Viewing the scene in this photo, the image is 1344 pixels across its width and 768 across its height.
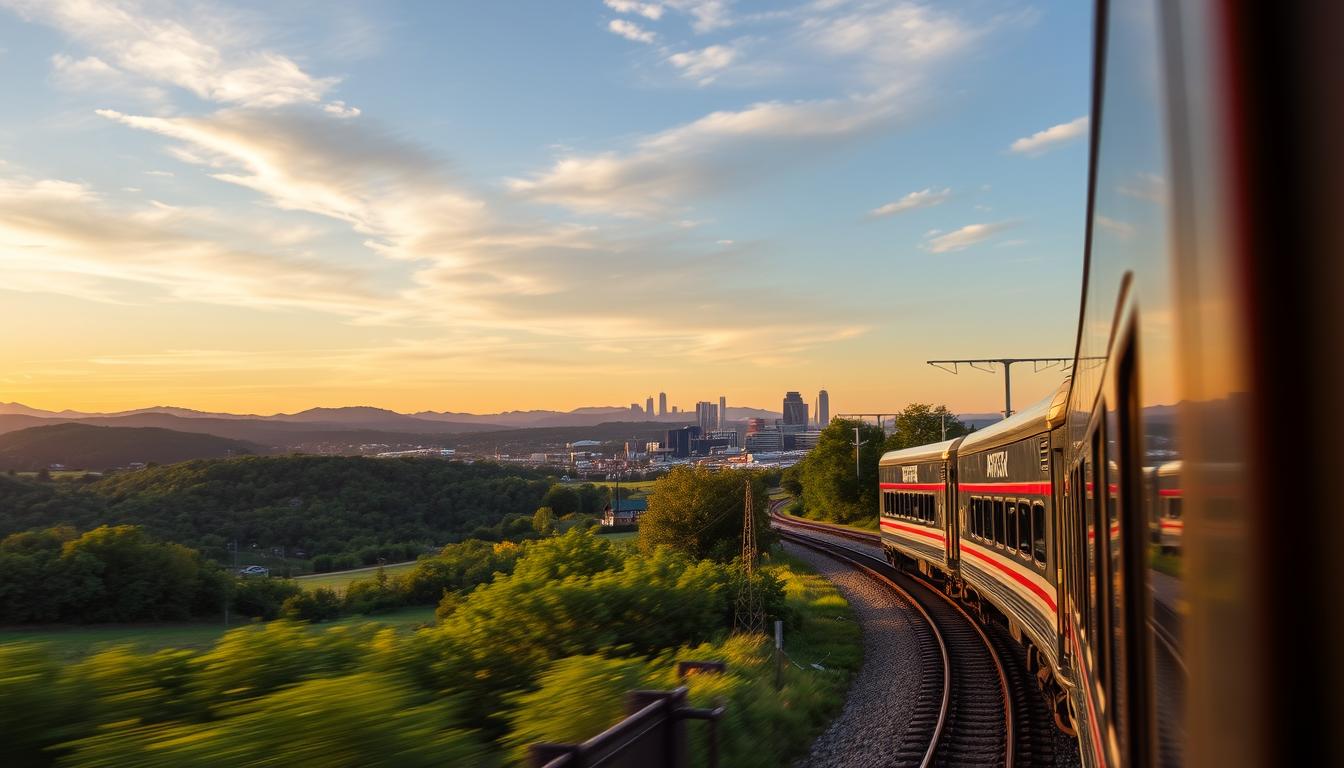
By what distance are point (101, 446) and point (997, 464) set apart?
3720 inches

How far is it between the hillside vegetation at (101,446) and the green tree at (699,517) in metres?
38.8

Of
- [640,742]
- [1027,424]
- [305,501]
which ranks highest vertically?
[1027,424]

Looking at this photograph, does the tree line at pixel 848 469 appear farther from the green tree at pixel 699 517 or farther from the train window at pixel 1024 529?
the train window at pixel 1024 529

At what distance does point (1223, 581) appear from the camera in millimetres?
1197

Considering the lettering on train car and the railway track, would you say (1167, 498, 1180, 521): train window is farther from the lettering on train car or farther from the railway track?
the lettering on train car

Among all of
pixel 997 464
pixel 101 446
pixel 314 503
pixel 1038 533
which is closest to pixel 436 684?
pixel 1038 533

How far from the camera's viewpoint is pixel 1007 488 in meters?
13.2

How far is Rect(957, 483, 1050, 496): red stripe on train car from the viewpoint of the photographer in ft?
34.8

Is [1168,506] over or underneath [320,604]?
over

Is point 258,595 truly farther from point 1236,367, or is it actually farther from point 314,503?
point 314,503

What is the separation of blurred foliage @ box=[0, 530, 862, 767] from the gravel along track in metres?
0.46

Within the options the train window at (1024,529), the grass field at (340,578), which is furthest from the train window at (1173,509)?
the grass field at (340,578)

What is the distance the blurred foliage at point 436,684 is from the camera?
5.19 m

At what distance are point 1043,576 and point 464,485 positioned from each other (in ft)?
271
